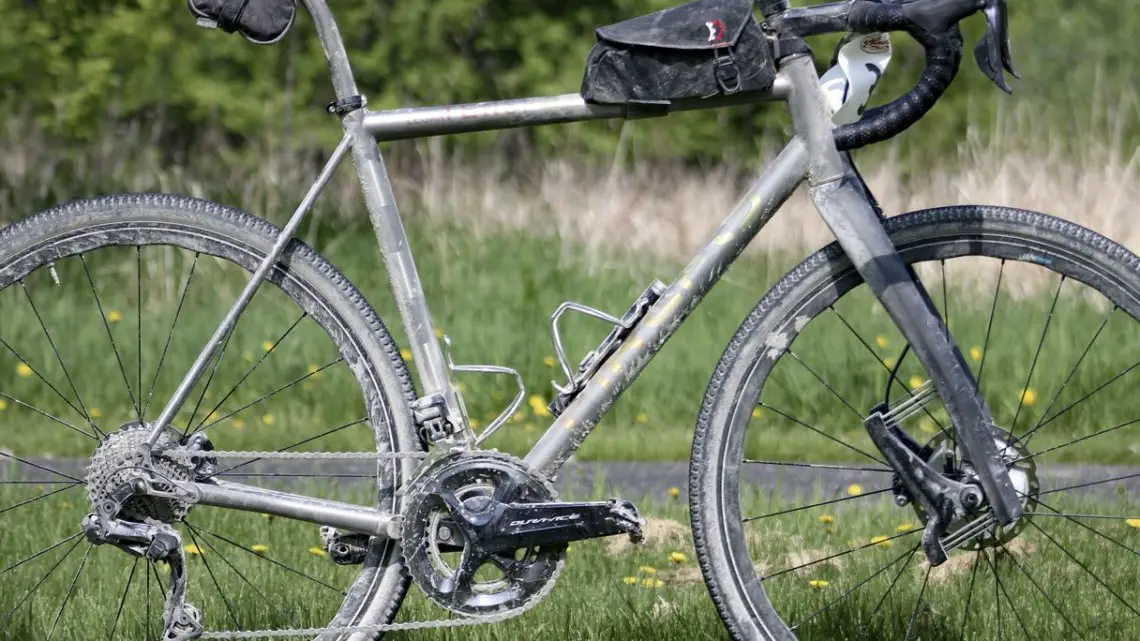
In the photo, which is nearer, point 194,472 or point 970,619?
point 194,472

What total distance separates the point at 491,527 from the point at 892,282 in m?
0.91

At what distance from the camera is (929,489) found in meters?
3.05

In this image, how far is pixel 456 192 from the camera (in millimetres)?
9633

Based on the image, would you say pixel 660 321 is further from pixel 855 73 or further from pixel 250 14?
Result: pixel 250 14

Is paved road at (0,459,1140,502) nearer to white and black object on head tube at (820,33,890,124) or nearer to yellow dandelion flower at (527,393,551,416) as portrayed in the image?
yellow dandelion flower at (527,393,551,416)

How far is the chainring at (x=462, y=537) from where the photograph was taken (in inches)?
121

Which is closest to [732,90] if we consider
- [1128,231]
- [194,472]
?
[194,472]

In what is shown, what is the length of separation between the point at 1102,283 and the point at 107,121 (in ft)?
32.1

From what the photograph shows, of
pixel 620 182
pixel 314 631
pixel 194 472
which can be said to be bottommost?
pixel 314 631

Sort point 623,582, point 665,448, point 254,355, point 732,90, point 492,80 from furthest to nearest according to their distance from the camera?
point 492,80, point 254,355, point 665,448, point 623,582, point 732,90

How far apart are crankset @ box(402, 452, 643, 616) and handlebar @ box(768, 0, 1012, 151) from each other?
911 mm

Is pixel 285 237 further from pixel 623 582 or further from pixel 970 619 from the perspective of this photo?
pixel 970 619

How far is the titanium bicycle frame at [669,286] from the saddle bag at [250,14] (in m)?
0.07

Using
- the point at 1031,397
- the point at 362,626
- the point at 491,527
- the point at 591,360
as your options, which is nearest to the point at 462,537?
the point at 491,527
